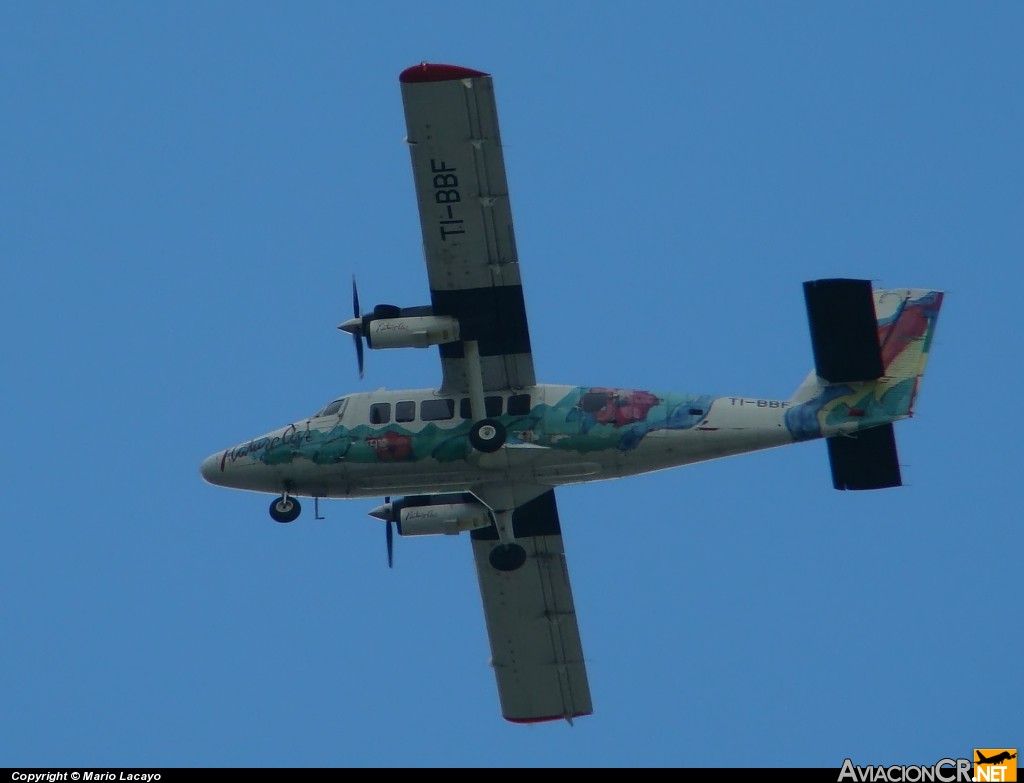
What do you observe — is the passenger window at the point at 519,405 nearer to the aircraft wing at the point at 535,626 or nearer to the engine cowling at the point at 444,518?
the engine cowling at the point at 444,518

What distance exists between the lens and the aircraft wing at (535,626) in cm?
4334

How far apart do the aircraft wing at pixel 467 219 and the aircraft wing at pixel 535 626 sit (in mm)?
5151

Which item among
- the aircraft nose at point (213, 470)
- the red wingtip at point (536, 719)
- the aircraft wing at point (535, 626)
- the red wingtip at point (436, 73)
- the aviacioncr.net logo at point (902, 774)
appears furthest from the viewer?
the red wingtip at point (536, 719)

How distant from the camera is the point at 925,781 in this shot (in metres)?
31.4

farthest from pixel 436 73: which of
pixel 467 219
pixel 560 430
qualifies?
pixel 560 430

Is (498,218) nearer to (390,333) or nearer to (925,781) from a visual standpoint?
(390,333)

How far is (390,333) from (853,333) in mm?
9036

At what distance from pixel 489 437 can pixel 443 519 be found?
10.1 ft

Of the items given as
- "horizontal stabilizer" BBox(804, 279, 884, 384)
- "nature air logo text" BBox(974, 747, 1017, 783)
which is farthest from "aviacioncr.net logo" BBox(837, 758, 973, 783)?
"horizontal stabilizer" BBox(804, 279, 884, 384)

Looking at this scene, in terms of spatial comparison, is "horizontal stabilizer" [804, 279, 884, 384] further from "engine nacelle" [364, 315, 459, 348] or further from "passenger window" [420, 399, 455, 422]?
"passenger window" [420, 399, 455, 422]

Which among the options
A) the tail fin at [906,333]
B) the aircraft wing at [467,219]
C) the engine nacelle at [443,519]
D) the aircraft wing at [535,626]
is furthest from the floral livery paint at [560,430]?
the aircraft wing at [535,626]

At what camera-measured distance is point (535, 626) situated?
1741 inches

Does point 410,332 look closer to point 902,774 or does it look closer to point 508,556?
point 508,556

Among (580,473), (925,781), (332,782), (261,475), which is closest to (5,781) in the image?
(332,782)
